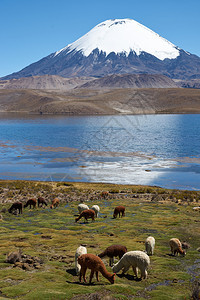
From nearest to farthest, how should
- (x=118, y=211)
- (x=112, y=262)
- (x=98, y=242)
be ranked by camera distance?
(x=112, y=262) < (x=98, y=242) < (x=118, y=211)

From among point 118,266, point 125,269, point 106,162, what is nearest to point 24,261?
point 118,266

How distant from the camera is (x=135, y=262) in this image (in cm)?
1279

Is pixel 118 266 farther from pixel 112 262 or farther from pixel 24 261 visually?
pixel 24 261

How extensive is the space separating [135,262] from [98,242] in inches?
186

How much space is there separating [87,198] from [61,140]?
68207mm

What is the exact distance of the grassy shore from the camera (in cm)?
1158

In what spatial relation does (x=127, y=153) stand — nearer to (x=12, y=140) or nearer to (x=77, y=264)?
(x=12, y=140)

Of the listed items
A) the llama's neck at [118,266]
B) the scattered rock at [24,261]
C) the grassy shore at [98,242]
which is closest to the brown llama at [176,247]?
the grassy shore at [98,242]

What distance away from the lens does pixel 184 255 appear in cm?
1605

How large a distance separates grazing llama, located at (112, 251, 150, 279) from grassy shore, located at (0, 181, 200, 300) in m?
0.32

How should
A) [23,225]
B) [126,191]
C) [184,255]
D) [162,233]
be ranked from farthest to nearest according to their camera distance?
[126,191] < [23,225] < [162,233] < [184,255]

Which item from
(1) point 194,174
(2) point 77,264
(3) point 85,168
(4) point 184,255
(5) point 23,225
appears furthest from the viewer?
(3) point 85,168

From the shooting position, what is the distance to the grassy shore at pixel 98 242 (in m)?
11.6

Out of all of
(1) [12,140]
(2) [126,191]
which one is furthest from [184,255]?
(1) [12,140]
